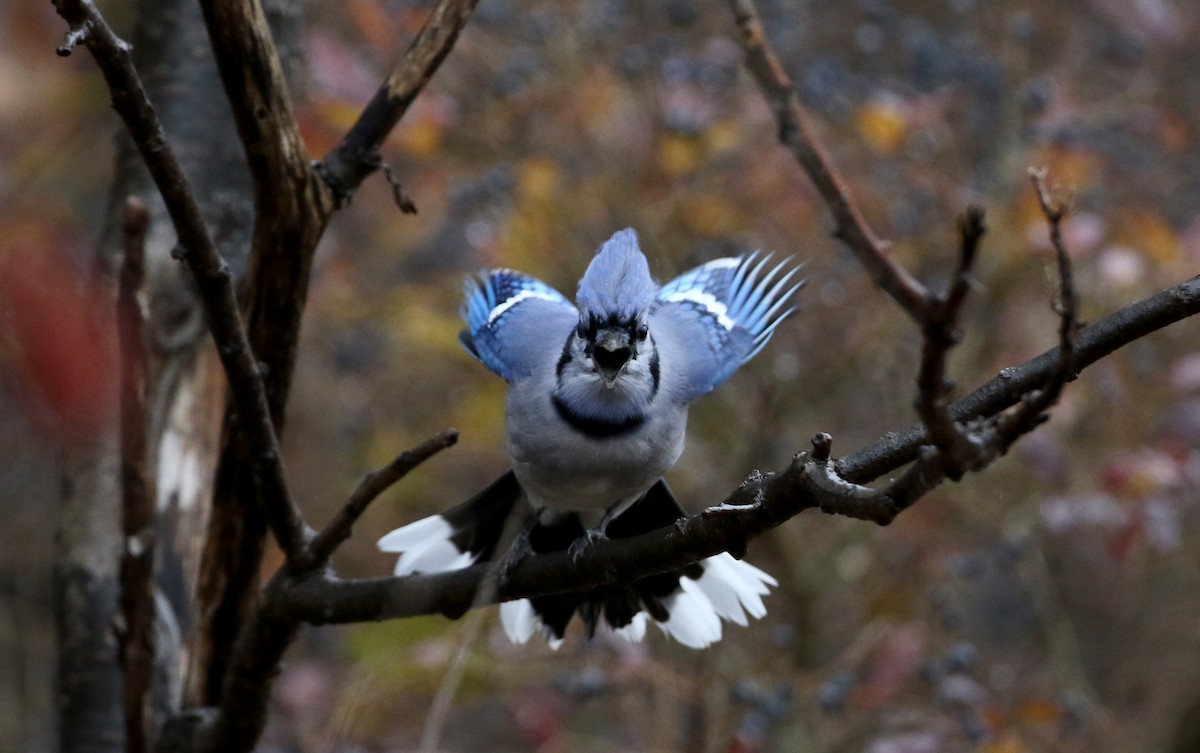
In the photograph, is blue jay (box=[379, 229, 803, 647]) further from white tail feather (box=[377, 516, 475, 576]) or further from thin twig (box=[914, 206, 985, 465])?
thin twig (box=[914, 206, 985, 465])

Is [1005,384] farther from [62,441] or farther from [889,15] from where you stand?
[889,15]

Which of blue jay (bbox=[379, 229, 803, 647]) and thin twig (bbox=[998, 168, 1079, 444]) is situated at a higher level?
blue jay (bbox=[379, 229, 803, 647])

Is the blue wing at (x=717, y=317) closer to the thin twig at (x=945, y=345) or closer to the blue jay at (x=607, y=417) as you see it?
the blue jay at (x=607, y=417)

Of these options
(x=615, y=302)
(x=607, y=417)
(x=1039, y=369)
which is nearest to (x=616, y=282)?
(x=615, y=302)

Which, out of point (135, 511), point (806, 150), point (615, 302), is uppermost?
point (806, 150)

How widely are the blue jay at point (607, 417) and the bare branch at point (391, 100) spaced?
360 mm

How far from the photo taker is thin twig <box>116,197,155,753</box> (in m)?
1.74

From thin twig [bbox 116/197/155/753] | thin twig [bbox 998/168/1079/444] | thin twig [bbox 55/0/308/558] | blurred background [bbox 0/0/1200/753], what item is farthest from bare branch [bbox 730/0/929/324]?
blurred background [bbox 0/0/1200/753]

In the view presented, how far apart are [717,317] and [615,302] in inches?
17.9

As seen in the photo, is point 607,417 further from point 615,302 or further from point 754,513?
point 754,513

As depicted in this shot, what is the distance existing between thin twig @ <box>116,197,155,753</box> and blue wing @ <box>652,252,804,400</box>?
32.3 inches

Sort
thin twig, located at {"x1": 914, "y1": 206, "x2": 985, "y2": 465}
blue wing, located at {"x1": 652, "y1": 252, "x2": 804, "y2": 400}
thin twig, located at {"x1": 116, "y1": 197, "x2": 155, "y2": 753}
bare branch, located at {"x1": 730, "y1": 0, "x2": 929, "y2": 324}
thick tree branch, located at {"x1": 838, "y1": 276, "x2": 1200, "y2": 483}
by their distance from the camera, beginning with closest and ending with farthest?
1. thin twig, located at {"x1": 914, "y1": 206, "x2": 985, "y2": 465}
2. thick tree branch, located at {"x1": 838, "y1": 276, "x2": 1200, "y2": 483}
3. bare branch, located at {"x1": 730, "y1": 0, "x2": 929, "y2": 324}
4. thin twig, located at {"x1": 116, "y1": 197, "x2": 155, "y2": 753}
5. blue wing, located at {"x1": 652, "y1": 252, "x2": 804, "y2": 400}

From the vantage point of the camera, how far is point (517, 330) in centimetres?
225

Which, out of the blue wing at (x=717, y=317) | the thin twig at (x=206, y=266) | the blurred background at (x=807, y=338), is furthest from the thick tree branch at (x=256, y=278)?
the blurred background at (x=807, y=338)
